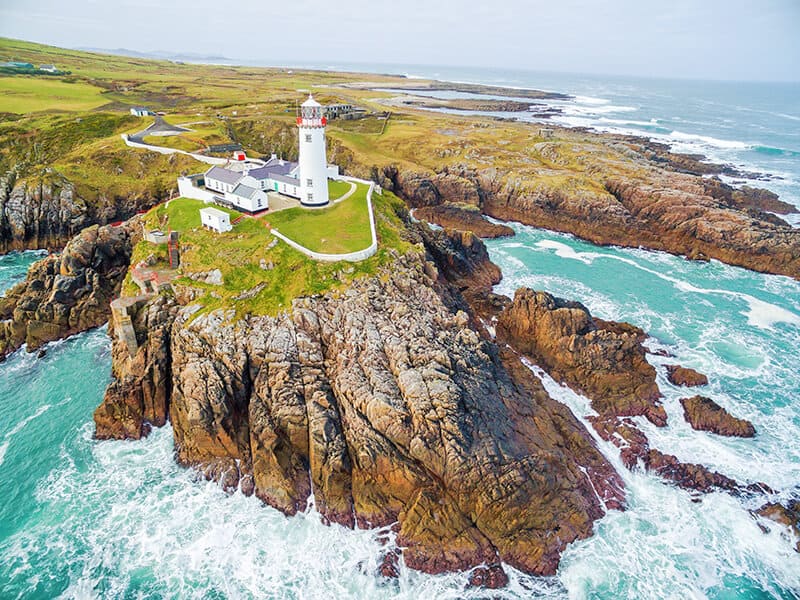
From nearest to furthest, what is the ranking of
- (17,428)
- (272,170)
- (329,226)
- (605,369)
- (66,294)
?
(17,428) → (605,369) → (66,294) → (329,226) → (272,170)

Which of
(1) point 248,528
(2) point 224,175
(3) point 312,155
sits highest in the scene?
(3) point 312,155

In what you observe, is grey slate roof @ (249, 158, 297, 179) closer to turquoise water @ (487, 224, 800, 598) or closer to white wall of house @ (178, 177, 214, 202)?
white wall of house @ (178, 177, 214, 202)

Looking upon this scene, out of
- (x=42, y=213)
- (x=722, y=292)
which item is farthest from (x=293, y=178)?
(x=722, y=292)

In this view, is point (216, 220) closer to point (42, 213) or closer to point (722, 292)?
point (42, 213)

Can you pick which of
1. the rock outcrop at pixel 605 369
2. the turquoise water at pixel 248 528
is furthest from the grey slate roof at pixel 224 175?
the rock outcrop at pixel 605 369

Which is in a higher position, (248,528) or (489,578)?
(489,578)

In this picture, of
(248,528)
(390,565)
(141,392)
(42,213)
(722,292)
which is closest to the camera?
(390,565)

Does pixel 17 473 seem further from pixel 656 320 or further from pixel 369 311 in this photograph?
pixel 656 320
